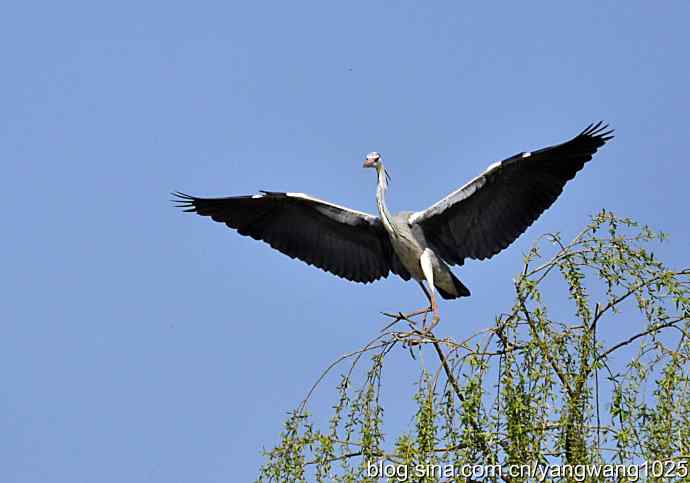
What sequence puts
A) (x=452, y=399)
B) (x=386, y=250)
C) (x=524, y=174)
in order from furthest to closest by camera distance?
(x=386, y=250) → (x=524, y=174) → (x=452, y=399)

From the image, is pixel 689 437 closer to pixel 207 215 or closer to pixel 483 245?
pixel 483 245

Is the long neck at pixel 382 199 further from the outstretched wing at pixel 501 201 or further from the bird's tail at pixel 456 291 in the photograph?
the bird's tail at pixel 456 291

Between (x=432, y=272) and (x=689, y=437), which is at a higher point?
(x=432, y=272)

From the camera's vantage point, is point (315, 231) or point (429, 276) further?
point (315, 231)

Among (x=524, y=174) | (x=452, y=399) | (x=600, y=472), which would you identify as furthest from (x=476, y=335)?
(x=524, y=174)

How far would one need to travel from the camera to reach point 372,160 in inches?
354

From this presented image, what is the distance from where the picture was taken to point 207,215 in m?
9.04

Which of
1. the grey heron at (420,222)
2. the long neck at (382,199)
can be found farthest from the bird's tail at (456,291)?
the long neck at (382,199)

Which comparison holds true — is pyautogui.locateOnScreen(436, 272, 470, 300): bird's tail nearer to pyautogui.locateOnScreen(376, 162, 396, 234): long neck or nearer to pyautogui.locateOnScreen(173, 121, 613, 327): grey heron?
pyautogui.locateOnScreen(173, 121, 613, 327): grey heron

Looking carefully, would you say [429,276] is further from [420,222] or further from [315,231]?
[315,231]

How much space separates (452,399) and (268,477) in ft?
2.91

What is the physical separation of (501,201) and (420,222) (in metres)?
0.65

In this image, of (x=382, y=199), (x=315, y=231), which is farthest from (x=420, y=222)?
(x=315, y=231)

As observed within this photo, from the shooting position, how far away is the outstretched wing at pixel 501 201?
320 inches
